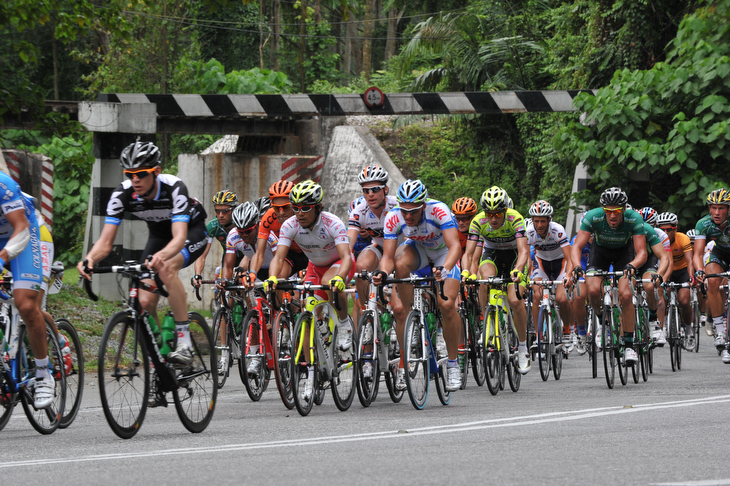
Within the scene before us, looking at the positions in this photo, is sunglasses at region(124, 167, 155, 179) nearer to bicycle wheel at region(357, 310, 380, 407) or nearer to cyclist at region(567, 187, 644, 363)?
bicycle wheel at region(357, 310, 380, 407)

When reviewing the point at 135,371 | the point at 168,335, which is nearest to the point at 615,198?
the point at 168,335

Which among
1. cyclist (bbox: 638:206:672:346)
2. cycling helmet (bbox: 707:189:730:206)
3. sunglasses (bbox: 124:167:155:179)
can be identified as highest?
cycling helmet (bbox: 707:189:730:206)

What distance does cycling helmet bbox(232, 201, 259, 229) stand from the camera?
42.3 feet

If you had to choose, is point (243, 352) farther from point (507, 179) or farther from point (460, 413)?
point (507, 179)

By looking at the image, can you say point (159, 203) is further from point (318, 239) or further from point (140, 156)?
point (318, 239)

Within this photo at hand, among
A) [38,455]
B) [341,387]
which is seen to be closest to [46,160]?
[341,387]

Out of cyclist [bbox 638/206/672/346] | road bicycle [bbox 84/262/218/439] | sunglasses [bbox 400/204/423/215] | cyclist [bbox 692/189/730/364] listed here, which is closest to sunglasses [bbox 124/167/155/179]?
road bicycle [bbox 84/262/218/439]

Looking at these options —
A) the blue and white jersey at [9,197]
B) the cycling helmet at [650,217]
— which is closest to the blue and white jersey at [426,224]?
the blue and white jersey at [9,197]

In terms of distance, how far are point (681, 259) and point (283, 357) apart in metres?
9.90

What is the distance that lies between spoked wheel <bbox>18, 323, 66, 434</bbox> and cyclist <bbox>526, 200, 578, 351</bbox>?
21.5 ft

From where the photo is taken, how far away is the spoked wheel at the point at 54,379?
8.50 m

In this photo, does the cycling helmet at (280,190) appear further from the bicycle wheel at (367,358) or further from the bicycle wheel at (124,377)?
the bicycle wheel at (124,377)

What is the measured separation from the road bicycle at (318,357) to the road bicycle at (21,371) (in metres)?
1.92

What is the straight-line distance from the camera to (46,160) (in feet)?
62.6
